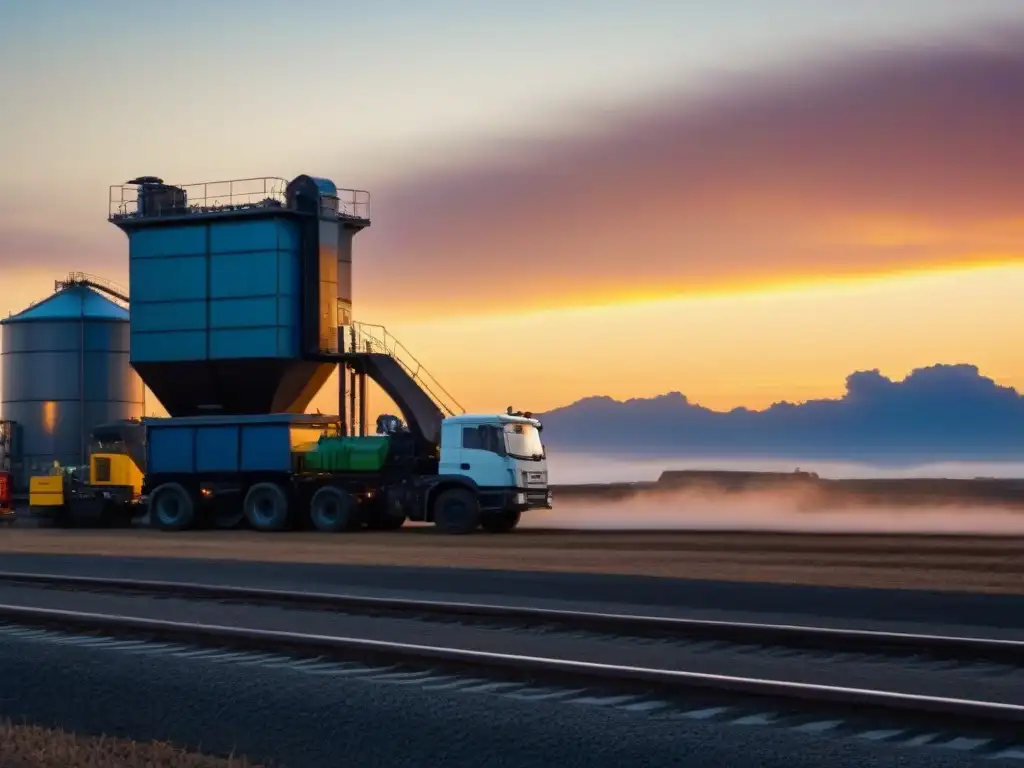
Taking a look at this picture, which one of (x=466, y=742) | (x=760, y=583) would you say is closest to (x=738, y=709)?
(x=466, y=742)

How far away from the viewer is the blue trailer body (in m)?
38.2

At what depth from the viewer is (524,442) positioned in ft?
112

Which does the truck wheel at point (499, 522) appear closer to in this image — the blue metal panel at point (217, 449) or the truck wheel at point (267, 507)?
the truck wheel at point (267, 507)

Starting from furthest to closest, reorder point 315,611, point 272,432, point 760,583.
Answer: point 272,432, point 760,583, point 315,611

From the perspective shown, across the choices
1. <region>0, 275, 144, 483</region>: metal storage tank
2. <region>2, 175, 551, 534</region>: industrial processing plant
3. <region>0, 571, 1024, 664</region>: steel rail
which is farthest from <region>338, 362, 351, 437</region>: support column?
<region>0, 571, 1024, 664</region>: steel rail

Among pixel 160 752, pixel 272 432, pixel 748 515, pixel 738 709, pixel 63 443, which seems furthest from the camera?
pixel 63 443

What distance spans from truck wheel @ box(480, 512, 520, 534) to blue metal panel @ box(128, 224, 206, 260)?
48.7ft

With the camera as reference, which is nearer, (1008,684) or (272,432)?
(1008,684)

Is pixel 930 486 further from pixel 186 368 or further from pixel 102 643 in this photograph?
pixel 102 643

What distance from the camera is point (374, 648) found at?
1105cm

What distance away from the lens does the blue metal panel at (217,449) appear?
127 ft

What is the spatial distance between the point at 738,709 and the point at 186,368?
3759 centimetres

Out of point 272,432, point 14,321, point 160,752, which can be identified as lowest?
point 160,752

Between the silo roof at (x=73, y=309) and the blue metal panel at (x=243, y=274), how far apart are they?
36.5 ft
